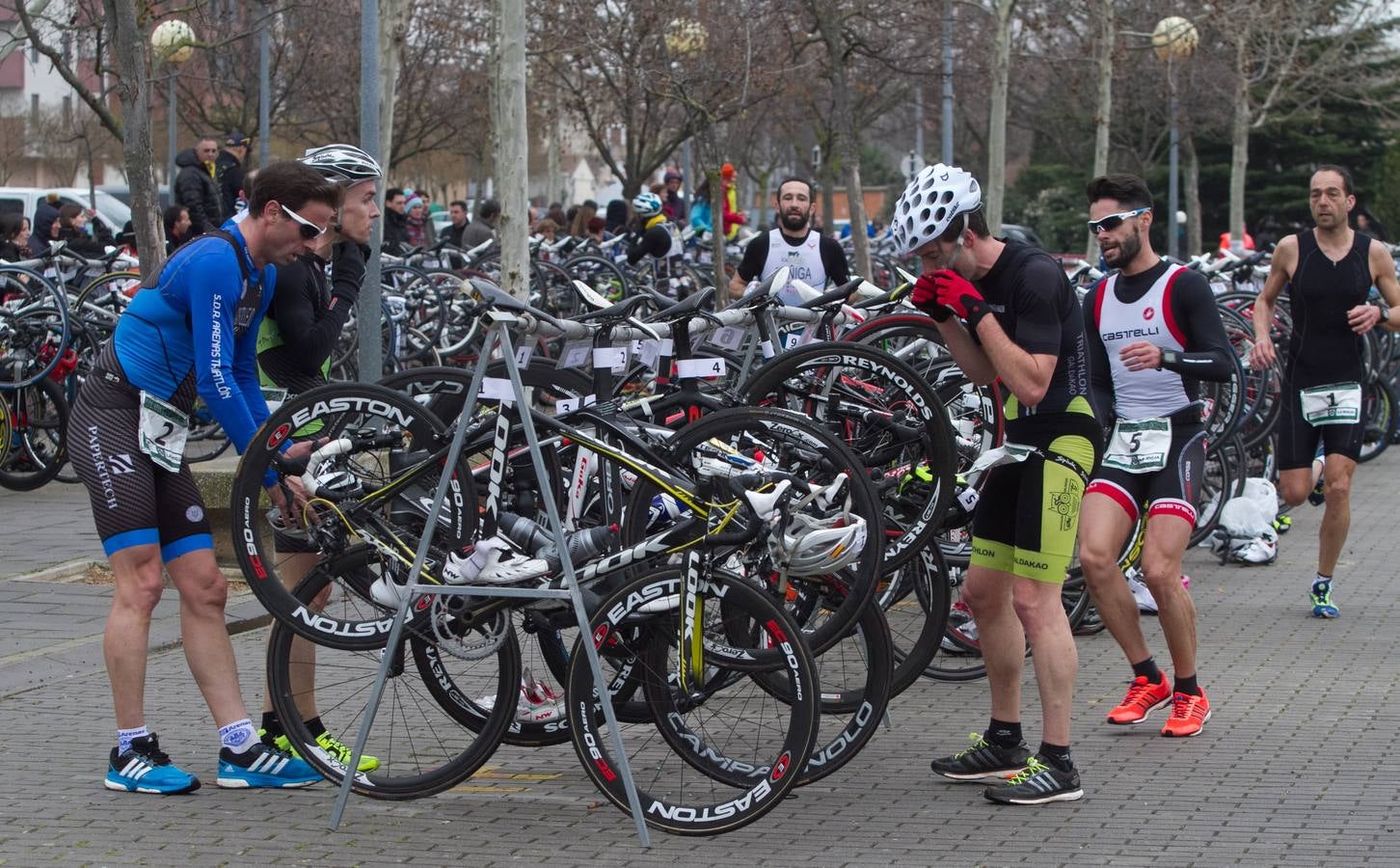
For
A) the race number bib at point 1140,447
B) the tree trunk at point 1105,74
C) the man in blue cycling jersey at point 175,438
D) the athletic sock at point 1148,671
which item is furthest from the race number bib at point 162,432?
the tree trunk at point 1105,74

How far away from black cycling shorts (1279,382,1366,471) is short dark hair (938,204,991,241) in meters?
4.09

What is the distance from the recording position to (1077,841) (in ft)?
17.5

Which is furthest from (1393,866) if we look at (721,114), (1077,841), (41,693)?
(721,114)

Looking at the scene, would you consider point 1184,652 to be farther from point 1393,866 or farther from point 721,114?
point 721,114

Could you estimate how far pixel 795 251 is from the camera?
35.8 ft

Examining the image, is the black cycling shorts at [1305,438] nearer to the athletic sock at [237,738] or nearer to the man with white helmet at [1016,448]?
the man with white helmet at [1016,448]

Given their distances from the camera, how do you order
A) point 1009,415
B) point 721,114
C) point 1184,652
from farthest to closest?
point 721,114
point 1184,652
point 1009,415

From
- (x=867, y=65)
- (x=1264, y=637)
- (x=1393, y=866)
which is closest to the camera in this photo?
(x=1393, y=866)

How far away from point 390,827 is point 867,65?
24062 mm

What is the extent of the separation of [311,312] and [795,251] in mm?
5098

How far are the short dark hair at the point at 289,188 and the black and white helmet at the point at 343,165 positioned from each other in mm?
271

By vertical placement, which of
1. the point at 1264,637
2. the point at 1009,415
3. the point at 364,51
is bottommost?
the point at 1264,637

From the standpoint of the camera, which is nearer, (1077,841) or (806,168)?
(1077,841)

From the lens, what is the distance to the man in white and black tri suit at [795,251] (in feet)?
35.6
